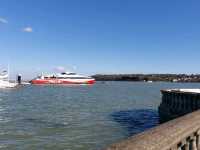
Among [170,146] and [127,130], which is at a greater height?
[170,146]

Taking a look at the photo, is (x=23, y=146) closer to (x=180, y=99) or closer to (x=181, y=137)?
(x=180, y=99)

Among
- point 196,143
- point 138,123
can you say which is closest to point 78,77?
point 138,123

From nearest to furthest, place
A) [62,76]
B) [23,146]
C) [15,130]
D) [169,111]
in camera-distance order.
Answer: [23,146]
[15,130]
[169,111]
[62,76]

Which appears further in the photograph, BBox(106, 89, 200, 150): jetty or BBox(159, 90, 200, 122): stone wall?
BBox(159, 90, 200, 122): stone wall

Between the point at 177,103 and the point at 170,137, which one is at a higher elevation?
the point at 170,137

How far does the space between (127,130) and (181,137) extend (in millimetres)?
22995

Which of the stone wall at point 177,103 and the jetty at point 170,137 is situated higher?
the jetty at point 170,137

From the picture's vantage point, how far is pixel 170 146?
4332mm

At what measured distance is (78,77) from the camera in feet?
656

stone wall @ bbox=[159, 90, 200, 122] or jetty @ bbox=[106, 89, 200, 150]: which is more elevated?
jetty @ bbox=[106, 89, 200, 150]

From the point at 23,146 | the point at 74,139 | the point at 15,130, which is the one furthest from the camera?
the point at 15,130

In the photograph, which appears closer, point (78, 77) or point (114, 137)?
point (114, 137)

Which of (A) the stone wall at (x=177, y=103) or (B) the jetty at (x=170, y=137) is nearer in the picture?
(B) the jetty at (x=170, y=137)

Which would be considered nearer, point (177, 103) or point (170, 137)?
point (170, 137)
